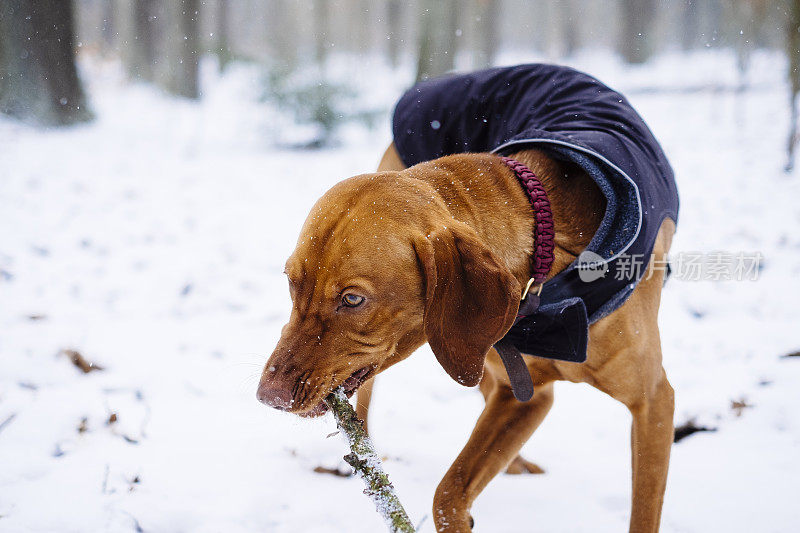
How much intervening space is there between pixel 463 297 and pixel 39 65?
6176mm

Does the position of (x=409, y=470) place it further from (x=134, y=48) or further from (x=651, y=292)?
(x=134, y=48)

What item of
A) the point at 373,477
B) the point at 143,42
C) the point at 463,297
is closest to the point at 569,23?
the point at 143,42

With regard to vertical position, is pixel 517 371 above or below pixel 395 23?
below

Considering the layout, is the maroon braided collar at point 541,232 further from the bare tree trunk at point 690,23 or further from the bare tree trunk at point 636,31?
the bare tree trunk at point 690,23

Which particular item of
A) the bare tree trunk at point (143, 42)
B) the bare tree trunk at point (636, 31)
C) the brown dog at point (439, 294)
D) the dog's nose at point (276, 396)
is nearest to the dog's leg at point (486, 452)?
the brown dog at point (439, 294)

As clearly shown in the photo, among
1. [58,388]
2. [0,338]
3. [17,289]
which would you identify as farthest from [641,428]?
[17,289]

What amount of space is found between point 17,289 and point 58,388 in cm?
160

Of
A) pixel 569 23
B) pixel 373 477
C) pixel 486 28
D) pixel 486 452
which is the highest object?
pixel 569 23

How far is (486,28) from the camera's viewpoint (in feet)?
75.1

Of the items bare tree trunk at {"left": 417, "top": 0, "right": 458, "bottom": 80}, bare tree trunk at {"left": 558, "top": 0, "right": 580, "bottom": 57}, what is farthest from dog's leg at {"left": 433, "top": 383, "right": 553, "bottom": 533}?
bare tree trunk at {"left": 558, "top": 0, "right": 580, "bottom": 57}

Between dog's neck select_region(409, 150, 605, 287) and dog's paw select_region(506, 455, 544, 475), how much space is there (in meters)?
1.12

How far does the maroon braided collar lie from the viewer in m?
2.02

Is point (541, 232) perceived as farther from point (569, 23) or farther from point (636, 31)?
point (569, 23)

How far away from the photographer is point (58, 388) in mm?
3000
